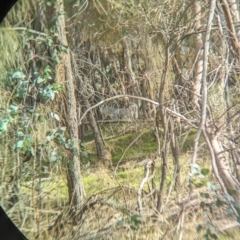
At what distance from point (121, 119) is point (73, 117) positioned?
0.21 meters

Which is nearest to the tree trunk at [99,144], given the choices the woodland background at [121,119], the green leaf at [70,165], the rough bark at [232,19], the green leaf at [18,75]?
the woodland background at [121,119]

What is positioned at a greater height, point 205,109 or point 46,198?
point 205,109

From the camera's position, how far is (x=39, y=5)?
6.65ft

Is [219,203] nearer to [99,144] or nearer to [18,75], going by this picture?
[99,144]

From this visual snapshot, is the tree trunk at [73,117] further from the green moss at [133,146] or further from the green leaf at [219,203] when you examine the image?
the green leaf at [219,203]

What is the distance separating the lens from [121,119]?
6.42ft

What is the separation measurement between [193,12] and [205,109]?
37 cm

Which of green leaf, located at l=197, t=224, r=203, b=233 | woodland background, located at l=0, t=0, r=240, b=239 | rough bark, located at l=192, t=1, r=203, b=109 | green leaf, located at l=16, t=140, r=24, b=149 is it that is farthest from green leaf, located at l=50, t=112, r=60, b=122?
green leaf, located at l=197, t=224, r=203, b=233

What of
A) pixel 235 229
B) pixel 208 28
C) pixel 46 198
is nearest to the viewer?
pixel 235 229

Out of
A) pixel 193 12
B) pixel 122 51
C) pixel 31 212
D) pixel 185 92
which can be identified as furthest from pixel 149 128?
pixel 31 212

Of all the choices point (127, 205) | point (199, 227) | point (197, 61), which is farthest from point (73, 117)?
point (199, 227)

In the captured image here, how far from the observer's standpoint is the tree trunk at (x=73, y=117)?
1.99 meters

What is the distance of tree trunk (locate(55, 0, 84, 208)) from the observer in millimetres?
1992

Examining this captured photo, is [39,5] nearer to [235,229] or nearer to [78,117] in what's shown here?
[78,117]
